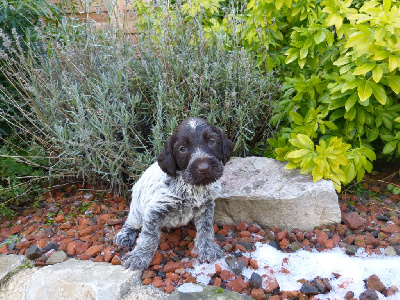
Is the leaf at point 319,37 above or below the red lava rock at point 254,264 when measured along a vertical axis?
above

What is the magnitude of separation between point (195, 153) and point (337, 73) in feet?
5.45

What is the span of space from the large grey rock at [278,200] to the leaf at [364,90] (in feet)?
2.41

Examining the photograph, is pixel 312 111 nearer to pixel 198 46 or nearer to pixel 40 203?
pixel 198 46

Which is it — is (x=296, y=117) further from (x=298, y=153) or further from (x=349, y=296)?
(x=349, y=296)

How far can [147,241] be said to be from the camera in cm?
272

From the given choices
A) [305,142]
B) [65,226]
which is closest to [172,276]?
[65,226]

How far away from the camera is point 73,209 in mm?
3799

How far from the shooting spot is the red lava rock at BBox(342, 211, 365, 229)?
3.12m

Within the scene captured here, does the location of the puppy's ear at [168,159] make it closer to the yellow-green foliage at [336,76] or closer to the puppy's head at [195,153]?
the puppy's head at [195,153]

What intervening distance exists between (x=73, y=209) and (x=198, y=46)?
2.09 metres

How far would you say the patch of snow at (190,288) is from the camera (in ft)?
8.08

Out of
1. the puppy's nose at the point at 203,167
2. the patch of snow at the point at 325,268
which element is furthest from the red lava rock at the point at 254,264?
the puppy's nose at the point at 203,167

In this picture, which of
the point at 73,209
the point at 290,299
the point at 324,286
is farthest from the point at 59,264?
the point at 324,286

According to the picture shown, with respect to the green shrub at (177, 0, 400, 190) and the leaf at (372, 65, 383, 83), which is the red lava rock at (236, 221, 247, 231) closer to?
the green shrub at (177, 0, 400, 190)
